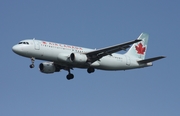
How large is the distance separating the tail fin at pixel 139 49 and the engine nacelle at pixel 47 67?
11.8m

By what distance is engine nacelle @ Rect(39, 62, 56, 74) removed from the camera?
62.8 meters

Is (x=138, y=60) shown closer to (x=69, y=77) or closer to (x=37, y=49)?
(x=69, y=77)

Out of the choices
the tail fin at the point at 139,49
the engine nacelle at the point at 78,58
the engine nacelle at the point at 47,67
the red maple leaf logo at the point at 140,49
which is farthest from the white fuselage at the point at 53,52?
the red maple leaf logo at the point at 140,49

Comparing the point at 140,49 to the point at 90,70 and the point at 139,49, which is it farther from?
the point at 90,70

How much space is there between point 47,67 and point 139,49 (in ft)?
50.9

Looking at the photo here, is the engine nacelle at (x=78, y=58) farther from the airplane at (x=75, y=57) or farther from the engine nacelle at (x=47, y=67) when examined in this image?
the engine nacelle at (x=47, y=67)

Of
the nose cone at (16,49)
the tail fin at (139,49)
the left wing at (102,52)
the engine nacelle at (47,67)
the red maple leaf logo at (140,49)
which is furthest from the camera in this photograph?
the red maple leaf logo at (140,49)

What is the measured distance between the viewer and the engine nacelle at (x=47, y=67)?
6278 cm

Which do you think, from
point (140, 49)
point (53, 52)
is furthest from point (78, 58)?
point (140, 49)

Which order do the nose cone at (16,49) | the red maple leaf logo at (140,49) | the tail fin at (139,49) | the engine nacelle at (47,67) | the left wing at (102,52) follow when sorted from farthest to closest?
the red maple leaf logo at (140,49), the tail fin at (139,49), the engine nacelle at (47,67), the left wing at (102,52), the nose cone at (16,49)

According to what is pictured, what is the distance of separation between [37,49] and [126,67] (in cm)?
1441

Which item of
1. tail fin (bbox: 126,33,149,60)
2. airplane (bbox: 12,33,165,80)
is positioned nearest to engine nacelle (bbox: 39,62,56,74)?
airplane (bbox: 12,33,165,80)

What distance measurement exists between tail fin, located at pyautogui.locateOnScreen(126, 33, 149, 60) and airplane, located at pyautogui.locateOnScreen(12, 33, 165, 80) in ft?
1.31

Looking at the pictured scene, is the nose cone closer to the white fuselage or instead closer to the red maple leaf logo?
the white fuselage
